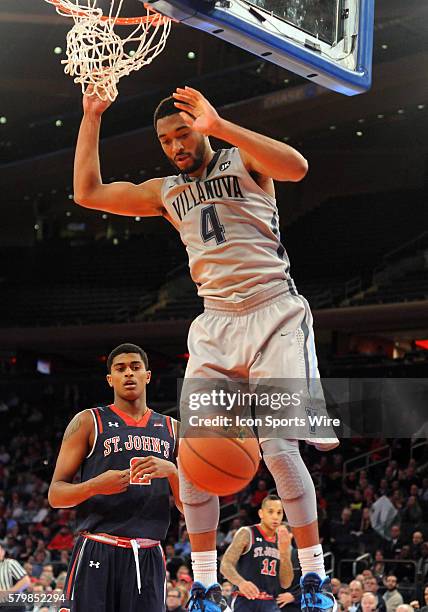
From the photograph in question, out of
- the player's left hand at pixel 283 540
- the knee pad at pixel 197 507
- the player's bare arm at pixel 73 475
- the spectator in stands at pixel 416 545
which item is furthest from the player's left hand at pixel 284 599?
the knee pad at pixel 197 507

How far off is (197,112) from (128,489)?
2.31 m

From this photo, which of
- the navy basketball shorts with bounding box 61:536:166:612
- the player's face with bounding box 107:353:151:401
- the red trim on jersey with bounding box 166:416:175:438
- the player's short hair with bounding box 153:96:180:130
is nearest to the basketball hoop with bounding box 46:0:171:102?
the player's short hair with bounding box 153:96:180:130

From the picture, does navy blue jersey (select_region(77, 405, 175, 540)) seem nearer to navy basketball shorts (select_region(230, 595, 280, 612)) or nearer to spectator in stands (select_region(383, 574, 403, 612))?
navy basketball shorts (select_region(230, 595, 280, 612))

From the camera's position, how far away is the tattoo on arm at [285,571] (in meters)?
8.11

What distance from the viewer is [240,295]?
12.5 feet

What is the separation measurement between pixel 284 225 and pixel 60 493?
721 inches

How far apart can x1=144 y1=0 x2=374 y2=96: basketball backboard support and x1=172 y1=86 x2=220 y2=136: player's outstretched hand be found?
1.07ft

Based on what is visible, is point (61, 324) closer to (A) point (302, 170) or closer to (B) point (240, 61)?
(B) point (240, 61)

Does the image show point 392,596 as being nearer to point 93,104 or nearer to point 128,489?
point 128,489

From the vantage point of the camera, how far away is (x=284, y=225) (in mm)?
22844

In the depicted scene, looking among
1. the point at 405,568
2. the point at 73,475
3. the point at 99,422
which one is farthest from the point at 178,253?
the point at 73,475

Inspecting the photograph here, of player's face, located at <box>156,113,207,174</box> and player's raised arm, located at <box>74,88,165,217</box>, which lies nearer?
player's face, located at <box>156,113,207,174</box>

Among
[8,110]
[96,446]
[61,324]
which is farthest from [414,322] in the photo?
[96,446]

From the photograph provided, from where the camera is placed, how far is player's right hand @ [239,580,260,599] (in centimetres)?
Answer: 789
